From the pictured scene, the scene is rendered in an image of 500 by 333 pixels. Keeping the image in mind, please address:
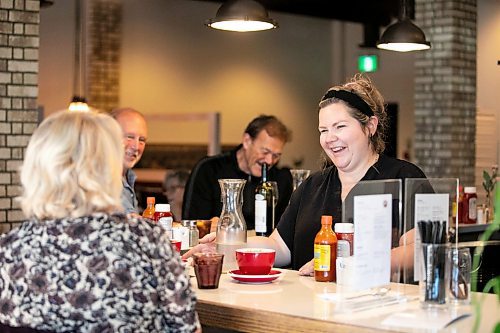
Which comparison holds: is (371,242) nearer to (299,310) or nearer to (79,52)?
(299,310)

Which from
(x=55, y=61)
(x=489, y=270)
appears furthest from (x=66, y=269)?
(x=55, y=61)

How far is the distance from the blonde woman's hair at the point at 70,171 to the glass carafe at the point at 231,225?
1.34 m

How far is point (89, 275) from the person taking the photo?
2.39 meters

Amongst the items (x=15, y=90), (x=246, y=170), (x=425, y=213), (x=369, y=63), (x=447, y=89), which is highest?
(x=369, y=63)

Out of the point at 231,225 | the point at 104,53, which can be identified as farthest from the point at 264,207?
the point at 104,53

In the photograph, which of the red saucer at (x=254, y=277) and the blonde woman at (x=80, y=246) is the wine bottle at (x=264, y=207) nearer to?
the red saucer at (x=254, y=277)

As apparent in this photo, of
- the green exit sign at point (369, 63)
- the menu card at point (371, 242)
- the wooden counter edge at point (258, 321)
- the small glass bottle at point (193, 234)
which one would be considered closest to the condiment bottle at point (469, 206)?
the small glass bottle at point (193, 234)

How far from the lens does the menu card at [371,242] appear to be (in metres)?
2.86

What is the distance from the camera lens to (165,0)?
12859 mm

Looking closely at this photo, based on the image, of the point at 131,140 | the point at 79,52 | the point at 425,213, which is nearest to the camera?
the point at 425,213

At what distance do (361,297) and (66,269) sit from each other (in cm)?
103

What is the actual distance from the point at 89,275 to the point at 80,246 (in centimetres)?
8

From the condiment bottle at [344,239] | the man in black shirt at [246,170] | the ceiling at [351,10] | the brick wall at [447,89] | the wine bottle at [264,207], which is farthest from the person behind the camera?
the ceiling at [351,10]

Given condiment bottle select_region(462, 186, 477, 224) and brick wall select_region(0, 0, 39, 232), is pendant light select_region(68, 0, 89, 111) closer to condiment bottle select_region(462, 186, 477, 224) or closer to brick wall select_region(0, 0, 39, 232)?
brick wall select_region(0, 0, 39, 232)
